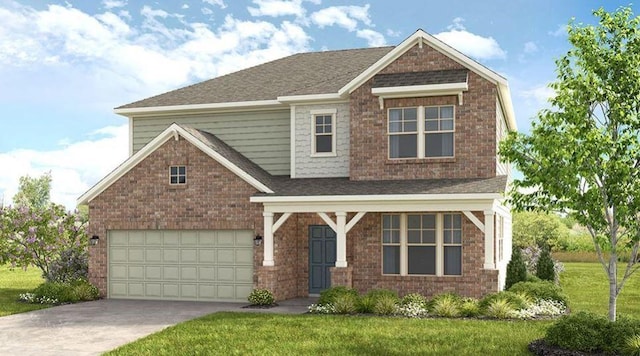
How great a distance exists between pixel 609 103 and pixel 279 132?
471 inches

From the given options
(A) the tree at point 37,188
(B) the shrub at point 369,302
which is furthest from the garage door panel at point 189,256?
(A) the tree at point 37,188

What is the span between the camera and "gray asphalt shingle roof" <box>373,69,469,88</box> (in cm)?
1952

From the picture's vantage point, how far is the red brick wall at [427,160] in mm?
19484

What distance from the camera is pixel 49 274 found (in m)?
22.9

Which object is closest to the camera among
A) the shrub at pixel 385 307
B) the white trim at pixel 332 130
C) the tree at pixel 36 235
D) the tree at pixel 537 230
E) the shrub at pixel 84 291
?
the shrub at pixel 385 307

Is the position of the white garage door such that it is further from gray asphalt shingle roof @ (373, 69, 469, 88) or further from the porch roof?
gray asphalt shingle roof @ (373, 69, 469, 88)

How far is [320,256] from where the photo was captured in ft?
69.8

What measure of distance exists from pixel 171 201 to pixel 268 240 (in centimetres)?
334

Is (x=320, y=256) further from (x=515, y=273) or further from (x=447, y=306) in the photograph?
(x=515, y=273)

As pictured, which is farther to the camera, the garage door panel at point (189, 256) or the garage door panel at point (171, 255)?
the garage door panel at point (171, 255)

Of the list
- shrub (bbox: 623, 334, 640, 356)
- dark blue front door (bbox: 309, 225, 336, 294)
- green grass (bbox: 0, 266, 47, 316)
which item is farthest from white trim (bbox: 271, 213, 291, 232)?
shrub (bbox: 623, 334, 640, 356)

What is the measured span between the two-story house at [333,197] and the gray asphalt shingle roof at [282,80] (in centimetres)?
40

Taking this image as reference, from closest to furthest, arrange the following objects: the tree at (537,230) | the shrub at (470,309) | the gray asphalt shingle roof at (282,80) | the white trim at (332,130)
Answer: the shrub at (470,309), the white trim at (332,130), the gray asphalt shingle roof at (282,80), the tree at (537,230)

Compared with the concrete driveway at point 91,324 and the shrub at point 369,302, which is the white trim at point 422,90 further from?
the concrete driveway at point 91,324
